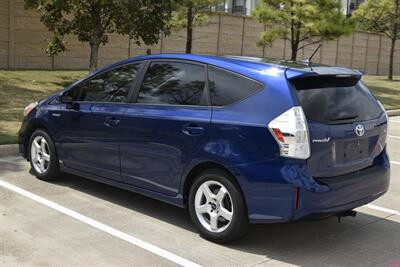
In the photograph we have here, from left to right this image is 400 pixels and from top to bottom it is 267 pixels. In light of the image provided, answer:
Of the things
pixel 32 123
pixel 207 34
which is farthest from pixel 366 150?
pixel 207 34

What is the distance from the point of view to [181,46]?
26.9 m

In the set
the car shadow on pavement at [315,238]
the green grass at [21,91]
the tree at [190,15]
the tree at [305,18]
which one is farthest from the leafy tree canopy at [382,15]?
the car shadow on pavement at [315,238]

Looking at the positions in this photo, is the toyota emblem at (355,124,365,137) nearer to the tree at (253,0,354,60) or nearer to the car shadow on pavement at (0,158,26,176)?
the car shadow on pavement at (0,158,26,176)

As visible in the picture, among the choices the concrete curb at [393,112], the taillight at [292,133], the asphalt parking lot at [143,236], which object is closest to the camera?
the taillight at [292,133]

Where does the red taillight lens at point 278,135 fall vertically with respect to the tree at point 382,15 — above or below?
below

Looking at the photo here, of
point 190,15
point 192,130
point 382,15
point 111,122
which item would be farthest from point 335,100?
point 382,15

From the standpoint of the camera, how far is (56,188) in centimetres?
645

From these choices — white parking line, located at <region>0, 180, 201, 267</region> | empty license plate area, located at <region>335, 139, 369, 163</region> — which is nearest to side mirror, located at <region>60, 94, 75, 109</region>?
white parking line, located at <region>0, 180, 201, 267</region>

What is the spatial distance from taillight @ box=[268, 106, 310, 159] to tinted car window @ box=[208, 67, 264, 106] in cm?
42

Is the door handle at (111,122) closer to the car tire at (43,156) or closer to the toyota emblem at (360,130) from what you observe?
the car tire at (43,156)

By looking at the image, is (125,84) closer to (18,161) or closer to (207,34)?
(18,161)

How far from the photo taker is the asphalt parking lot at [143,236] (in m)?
4.52

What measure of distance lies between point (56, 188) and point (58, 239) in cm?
170

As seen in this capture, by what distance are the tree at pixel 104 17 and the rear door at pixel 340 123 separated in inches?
430
